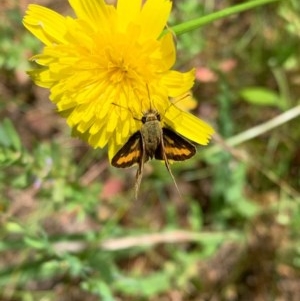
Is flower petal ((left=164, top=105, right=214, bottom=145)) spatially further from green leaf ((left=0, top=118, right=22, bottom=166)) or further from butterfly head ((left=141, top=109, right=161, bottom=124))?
green leaf ((left=0, top=118, right=22, bottom=166))

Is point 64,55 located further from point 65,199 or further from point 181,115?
point 65,199

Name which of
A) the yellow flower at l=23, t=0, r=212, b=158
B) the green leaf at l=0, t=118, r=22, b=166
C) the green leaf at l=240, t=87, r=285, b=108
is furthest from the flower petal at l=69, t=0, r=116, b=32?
the green leaf at l=240, t=87, r=285, b=108

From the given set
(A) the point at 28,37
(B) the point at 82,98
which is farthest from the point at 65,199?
(B) the point at 82,98

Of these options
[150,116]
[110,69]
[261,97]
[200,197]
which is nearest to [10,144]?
[110,69]

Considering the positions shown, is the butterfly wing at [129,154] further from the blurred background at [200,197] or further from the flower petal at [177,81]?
the blurred background at [200,197]

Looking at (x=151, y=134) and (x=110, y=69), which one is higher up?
(x=110, y=69)

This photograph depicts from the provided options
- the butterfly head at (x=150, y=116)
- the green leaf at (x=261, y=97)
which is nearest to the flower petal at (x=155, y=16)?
the butterfly head at (x=150, y=116)

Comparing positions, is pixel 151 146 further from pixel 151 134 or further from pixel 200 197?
pixel 200 197

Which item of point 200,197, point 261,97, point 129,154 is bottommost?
point 129,154
